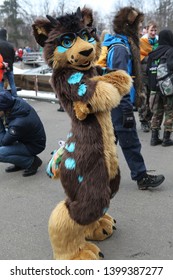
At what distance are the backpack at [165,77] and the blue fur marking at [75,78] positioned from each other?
10.6 feet

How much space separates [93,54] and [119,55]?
1.08 metres

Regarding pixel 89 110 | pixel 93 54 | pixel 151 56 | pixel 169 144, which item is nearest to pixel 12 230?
pixel 89 110

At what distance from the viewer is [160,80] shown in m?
5.59

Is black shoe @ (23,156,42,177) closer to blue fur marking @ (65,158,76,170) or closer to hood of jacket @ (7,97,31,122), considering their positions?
hood of jacket @ (7,97,31,122)

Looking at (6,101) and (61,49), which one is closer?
(61,49)

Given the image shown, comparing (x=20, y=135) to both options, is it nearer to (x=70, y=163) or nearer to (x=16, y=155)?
(x=16, y=155)

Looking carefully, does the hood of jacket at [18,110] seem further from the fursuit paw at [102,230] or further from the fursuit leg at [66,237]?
the fursuit leg at [66,237]

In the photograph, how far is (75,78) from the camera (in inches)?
101

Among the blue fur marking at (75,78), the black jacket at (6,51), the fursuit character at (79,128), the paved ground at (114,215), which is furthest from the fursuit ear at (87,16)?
the black jacket at (6,51)

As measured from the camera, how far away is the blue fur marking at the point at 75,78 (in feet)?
8.36

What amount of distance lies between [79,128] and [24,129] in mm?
2232

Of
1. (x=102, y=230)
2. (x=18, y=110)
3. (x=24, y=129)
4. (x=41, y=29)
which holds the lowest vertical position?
(x=102, y=230)

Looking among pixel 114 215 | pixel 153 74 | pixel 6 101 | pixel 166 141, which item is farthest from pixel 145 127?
pixel 114 215

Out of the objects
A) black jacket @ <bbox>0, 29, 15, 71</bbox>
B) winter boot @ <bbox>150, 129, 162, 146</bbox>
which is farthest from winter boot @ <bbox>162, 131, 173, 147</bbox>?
black jacket @ <bbox>0, 29, 15, 71</bbox>
